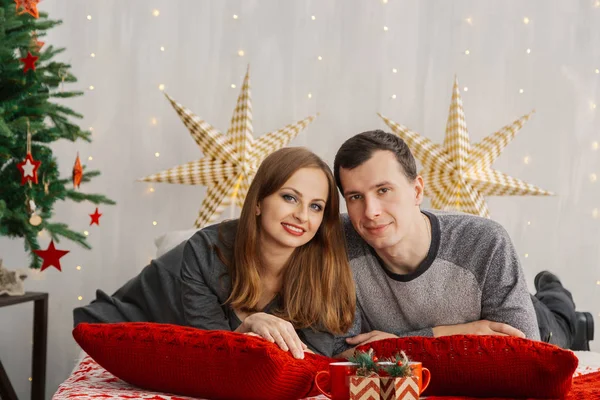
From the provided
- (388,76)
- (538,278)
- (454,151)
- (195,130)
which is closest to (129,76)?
(195,130)

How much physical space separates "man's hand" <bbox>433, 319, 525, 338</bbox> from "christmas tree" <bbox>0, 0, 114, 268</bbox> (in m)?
1.45

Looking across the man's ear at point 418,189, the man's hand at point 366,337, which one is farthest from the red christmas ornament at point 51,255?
the man's ear at point 418,189

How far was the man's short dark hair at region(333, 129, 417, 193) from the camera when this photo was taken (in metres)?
1.85

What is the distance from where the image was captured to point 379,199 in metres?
1.84

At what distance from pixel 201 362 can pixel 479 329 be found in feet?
2.68

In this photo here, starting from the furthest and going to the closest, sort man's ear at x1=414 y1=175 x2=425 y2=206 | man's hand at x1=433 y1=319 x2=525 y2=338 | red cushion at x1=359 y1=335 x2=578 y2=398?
man's ear at x1=414 y1=175 x2=425 y2=206, man's hand at x1=433 y1=319 x2=525 y2=338, red cushion at x1=359 y1=335 x2=578 y2=398

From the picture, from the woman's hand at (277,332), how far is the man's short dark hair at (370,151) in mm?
536

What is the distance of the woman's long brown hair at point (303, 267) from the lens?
5.96 ft

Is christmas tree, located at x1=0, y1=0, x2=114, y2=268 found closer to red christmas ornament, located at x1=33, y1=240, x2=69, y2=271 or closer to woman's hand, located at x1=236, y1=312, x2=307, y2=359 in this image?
red christmas ornament, located at x1=33, y1=240, x2=69, y2=271

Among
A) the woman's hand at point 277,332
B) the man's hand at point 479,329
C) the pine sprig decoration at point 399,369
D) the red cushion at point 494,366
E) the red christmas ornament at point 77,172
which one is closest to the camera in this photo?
the pine sprig decoration at point 399,369

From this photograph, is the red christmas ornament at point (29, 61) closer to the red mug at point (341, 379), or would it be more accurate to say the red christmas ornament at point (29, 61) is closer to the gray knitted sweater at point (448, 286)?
the gray knitted sweater at point (448, 286)

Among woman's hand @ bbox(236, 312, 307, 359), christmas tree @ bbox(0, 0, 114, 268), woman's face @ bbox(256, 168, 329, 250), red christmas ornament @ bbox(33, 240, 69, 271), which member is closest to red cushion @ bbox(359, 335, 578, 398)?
woman's hand @ bbox(236, 312, 307, 359)

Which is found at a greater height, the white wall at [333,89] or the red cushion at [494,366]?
the white wall at [333,89]

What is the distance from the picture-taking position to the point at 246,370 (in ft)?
4.27
